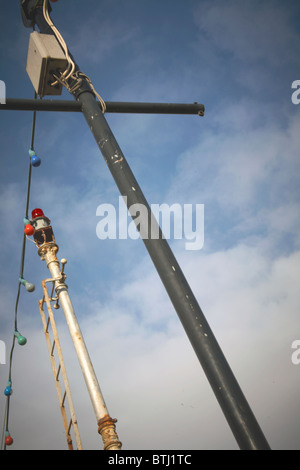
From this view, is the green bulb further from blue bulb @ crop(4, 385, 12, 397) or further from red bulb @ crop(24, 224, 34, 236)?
red bulb @ crop(24, 224, 34, 236)

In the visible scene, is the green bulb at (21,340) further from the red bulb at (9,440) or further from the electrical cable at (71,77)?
the electrical cable at (71,77)

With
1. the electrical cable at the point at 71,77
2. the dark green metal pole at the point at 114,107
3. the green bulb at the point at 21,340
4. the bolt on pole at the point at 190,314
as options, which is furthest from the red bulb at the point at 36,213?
the bolt on pole at the point at 190,314

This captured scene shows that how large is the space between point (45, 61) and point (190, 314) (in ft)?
9.63

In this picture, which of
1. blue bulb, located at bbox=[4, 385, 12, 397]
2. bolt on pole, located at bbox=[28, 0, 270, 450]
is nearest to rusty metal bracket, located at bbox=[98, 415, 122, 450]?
blue bulb, located at bbox=[4, 385, 12, 397]

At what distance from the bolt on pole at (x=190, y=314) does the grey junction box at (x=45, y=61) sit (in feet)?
3.15

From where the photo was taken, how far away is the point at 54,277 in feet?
22.7

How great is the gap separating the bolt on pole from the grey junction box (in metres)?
0.96

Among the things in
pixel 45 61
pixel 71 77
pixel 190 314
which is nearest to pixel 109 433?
pixel 190 314

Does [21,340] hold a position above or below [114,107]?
below

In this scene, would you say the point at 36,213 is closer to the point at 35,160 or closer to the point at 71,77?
the point at 35,160

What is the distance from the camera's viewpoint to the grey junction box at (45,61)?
334cm

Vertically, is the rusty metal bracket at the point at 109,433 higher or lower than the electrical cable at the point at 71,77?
lower

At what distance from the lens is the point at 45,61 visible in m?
3.32

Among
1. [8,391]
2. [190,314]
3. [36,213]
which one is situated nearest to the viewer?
[190,314]
